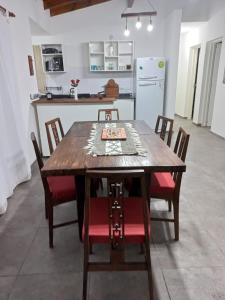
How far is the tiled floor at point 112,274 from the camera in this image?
1420mm

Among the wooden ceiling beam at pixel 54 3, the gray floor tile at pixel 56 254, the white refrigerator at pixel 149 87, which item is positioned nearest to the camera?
the gray floor tile at pixel 56 254

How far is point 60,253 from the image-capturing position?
174 centimetres

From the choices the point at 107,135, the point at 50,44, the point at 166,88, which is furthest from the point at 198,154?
the point at 50,44

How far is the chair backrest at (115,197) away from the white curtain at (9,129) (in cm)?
152

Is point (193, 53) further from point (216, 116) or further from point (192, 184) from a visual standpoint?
point (192, 184)

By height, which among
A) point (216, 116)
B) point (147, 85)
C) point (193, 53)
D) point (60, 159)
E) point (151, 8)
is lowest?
point (216, 116)

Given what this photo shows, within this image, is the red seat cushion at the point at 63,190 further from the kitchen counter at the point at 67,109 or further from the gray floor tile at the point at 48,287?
the kitchen counter at the point at 67,109

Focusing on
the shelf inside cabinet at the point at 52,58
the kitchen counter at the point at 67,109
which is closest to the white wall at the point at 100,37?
the shelf inside cabinet at the point at 52,58

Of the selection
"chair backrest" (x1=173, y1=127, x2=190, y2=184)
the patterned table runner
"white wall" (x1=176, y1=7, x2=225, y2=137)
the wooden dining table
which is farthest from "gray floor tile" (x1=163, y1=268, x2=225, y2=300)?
"white wall" (x1=176, y1=7, x2=225, y2=137)

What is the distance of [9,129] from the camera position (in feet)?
8.64

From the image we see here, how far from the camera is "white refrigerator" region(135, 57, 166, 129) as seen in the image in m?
4.84

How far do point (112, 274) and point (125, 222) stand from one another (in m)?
0.49

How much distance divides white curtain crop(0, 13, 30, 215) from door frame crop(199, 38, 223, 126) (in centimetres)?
445

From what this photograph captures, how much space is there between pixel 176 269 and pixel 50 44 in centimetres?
525
